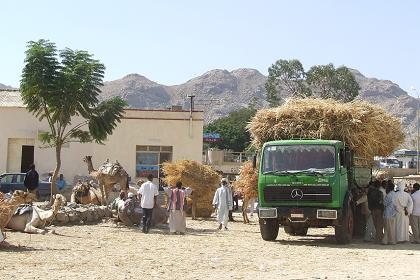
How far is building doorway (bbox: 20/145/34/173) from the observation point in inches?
1507

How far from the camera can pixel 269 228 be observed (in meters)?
17.9

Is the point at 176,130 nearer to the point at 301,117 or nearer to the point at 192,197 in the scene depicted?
the point at 192,197

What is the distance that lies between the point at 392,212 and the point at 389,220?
0.25 metres

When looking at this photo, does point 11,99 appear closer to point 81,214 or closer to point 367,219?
point 81,214

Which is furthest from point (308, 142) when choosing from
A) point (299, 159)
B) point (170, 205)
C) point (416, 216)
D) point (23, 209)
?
point (23, 209)

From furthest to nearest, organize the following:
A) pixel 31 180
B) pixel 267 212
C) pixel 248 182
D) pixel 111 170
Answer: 1. pixel 31 180
2. pixel 111 170
3. pixel 248 182
4. pixel 267 212

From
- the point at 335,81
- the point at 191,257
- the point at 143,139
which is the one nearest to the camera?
the point at 191,257

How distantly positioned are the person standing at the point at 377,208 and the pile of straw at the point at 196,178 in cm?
919

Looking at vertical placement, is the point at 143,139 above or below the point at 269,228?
above

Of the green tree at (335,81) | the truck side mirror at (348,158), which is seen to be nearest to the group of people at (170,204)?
the truck side mirror at (348,158)

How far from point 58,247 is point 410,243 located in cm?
1007

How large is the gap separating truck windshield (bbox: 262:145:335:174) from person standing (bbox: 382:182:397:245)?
2.58m

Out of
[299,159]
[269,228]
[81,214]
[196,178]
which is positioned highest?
[299,159]

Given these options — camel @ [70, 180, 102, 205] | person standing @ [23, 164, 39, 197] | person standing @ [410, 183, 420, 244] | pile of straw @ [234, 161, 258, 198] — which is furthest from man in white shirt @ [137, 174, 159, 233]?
person standing @ [410, 183, 420, 244]
